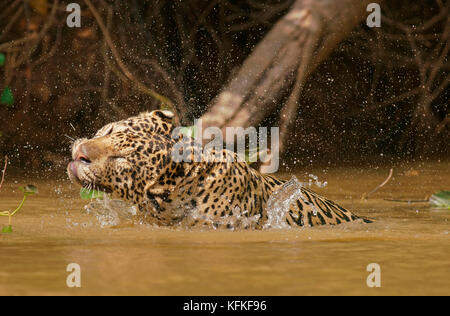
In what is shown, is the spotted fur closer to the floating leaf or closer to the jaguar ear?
the jaguar ear

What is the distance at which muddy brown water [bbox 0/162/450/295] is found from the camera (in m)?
3.00

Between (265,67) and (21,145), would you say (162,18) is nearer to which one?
(21,145)

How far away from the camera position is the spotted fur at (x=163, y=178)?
3996 mm

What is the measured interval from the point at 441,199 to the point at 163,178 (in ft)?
8.09

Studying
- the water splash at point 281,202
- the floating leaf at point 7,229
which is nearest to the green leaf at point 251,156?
the water splash at point 281,202

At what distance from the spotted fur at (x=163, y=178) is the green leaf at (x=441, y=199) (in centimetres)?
175

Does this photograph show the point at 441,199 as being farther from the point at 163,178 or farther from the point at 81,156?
the point at 81,156

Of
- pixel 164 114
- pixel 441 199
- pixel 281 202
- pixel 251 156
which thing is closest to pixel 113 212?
pixel 164 114

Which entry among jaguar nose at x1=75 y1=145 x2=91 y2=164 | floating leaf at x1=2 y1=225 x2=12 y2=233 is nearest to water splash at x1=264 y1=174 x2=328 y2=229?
jaguar nose at x1=75 y1=145 x2=91 y2=164

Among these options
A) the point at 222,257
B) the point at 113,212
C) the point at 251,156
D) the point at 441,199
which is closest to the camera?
the point at 222,257

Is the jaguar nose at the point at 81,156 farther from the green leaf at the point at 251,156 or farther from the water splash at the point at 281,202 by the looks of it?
the green leaf at the point at 251,156

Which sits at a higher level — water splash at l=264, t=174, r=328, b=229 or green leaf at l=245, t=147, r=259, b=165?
green leaf at l=245, t=147, r=259, b=165

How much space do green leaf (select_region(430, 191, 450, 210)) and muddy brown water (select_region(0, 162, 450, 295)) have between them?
14.9 inches

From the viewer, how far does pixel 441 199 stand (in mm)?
5848
